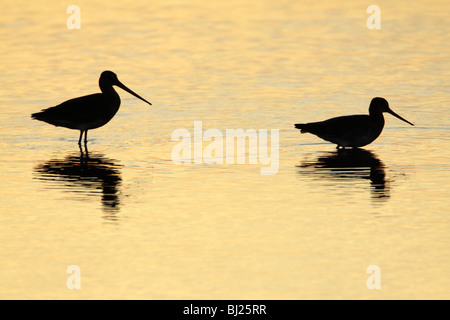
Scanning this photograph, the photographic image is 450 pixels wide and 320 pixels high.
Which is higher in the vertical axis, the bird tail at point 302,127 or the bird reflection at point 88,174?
the bird tail at point 302,127

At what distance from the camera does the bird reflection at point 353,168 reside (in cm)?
1458

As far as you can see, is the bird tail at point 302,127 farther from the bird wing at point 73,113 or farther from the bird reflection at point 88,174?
the bird wing at point 73,113

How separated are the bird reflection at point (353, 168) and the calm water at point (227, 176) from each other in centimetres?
5

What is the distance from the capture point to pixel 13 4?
132 feet

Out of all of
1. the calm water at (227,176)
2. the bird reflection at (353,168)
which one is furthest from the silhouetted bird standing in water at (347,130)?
the calm water at (227,176)

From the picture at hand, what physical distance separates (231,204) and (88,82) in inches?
476

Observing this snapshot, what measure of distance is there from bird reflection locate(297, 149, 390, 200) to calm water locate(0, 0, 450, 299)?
0.15 feet

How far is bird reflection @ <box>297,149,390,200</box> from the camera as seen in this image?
47.8 feet

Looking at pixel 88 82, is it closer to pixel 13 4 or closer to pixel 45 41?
pixel 45 41

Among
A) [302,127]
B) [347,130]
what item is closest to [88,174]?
[302,127]

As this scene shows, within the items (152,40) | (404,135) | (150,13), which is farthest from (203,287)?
(150,13)

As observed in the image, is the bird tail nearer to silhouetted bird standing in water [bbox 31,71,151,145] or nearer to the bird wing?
silhouetted bird standing in water [bbox 31,71,151,145]

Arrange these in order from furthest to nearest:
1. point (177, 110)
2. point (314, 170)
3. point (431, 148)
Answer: point (177, 110), point (431, 148), point (314, 170)

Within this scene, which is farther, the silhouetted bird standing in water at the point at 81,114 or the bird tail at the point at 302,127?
the silhouetted bird standing in water at the point at 81,114
